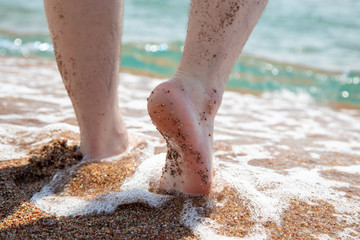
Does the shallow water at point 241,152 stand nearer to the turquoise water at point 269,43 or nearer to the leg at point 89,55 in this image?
the leg at point 89,55

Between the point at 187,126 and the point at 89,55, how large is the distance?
0.42 m

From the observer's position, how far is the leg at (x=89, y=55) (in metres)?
1.20

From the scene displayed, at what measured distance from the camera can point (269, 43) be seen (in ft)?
20.3

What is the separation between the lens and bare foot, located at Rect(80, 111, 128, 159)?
4.53 feet

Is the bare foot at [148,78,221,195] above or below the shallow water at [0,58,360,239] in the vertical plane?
above

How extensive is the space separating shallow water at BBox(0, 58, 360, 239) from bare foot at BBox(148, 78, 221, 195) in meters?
0.08

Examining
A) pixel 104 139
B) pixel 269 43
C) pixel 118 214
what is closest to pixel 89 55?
pixel 104 139

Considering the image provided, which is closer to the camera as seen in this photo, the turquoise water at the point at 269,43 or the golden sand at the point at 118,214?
the golden sand at the point at 118,214

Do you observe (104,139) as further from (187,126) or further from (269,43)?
(269,43)

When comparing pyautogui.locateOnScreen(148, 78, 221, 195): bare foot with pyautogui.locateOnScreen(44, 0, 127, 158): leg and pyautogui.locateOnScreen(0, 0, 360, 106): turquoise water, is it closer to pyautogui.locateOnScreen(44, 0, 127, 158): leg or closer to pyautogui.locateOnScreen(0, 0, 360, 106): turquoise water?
pyautogui.locateOnScreen(44, 0, 127, 158): leg

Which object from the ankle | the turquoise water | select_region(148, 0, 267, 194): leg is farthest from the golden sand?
the turquoise water

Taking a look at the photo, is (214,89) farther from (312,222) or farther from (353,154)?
(353,154)

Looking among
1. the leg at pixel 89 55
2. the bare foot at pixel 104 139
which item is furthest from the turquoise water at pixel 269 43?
the leg at pixel 89 55

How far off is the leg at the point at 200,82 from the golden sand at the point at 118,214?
0.43 ft
